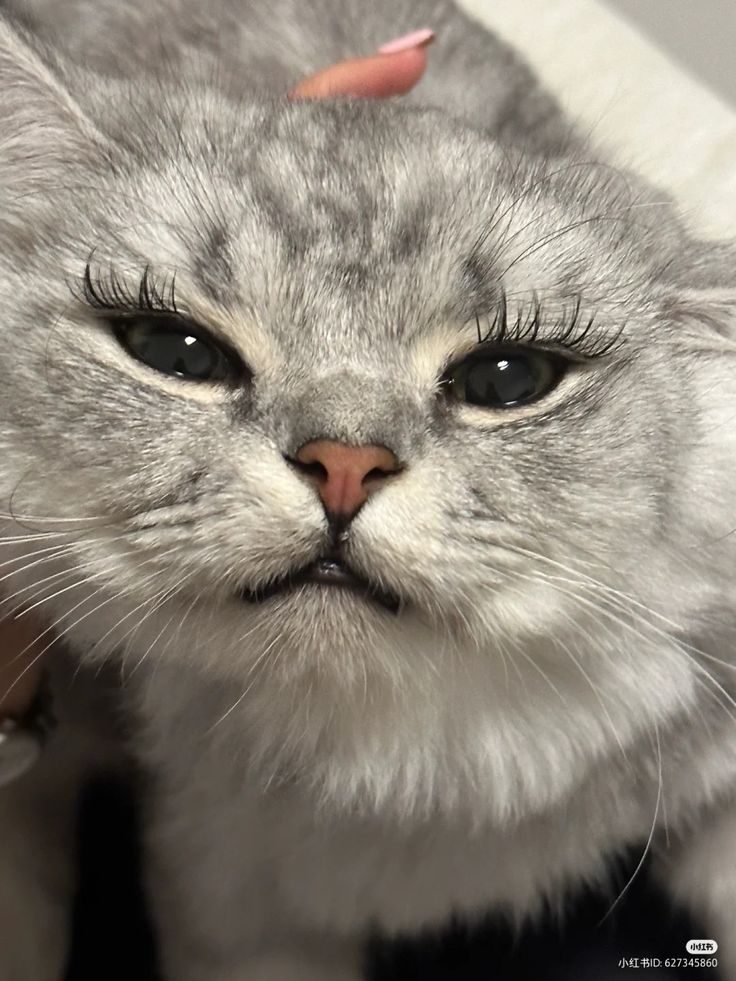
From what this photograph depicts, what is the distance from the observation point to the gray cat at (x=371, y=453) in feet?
1.95

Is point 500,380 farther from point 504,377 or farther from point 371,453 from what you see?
point 371,453

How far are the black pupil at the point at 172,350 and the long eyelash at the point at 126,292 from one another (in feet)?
0.06

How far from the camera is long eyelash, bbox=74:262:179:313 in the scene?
0.63 meters

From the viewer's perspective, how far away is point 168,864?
1.05 metres

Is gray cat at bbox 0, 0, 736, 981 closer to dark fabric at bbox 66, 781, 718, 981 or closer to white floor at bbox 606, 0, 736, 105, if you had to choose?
dark fabric at bbox 66, 781, 718, 981

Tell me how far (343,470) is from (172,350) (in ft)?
0.58

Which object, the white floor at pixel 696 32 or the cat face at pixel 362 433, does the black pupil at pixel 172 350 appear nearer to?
the cat face at pixel 362 433

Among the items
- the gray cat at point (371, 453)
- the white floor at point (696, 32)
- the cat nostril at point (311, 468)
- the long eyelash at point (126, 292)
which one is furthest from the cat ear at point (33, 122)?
the white floor at point (696, 32)

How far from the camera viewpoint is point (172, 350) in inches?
25.8

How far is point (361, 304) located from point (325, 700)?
0.30 m

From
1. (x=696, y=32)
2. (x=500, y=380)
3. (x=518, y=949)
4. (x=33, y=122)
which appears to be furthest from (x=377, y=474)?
(x=696, y=32)

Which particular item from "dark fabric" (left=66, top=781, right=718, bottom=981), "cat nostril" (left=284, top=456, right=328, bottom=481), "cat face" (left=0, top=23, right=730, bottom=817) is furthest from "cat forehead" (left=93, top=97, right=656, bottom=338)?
"dark fabric" (left=66, top=781, right=718, bottom=981)

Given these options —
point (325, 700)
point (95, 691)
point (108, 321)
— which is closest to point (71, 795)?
point (95, 691)

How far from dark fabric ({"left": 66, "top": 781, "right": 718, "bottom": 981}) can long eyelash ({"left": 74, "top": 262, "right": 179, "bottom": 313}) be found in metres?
0.78
